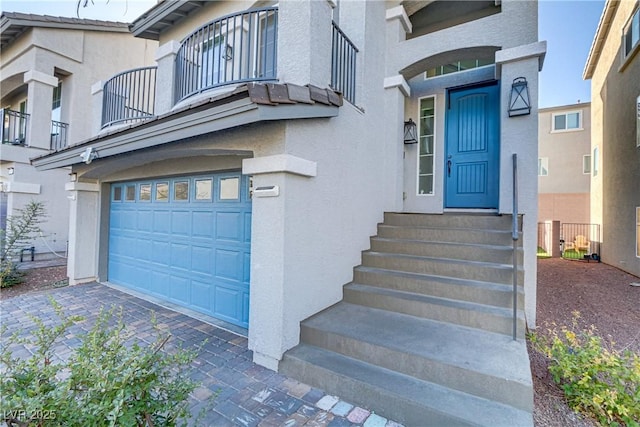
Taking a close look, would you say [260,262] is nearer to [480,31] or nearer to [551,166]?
[480,31]

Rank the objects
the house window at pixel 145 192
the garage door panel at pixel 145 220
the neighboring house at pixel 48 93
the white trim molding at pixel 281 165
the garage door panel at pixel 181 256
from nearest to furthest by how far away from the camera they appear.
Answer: the white trim molding at pixel 281 165 → the garage door panel at pixel 181 256 → the garage door panel at pixel 145 220 → the house window at pixel 145 192 → the neighboring house at pixel 48 93

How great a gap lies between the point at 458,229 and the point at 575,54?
1350 centimetres

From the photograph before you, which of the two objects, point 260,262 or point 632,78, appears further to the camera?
point 632,78

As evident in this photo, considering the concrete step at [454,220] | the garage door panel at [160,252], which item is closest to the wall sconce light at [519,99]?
the concrete step at [454,220]

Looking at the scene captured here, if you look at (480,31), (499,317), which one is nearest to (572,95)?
(480,31)

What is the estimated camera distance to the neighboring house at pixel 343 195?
2.89 metres

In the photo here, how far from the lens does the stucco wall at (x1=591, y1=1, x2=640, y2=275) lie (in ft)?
24.5

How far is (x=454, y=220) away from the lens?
4.64 meters

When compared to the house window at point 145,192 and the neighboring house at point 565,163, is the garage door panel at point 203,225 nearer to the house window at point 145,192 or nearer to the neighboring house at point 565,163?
the house window at point 145,192

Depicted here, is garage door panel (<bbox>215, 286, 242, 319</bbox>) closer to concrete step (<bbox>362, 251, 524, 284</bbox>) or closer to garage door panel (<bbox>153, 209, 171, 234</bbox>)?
garage door panel (<bbox>153, 209, 171, 234</bbox>)

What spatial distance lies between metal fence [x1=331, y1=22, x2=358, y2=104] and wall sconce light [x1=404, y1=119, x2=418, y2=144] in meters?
2.08

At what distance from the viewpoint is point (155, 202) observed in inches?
226

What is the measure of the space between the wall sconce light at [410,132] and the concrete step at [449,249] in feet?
8.44

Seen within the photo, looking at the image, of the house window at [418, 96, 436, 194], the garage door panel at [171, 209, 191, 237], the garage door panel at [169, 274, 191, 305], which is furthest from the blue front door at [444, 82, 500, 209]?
the garage door panel at [169, 274, 191, 305]
